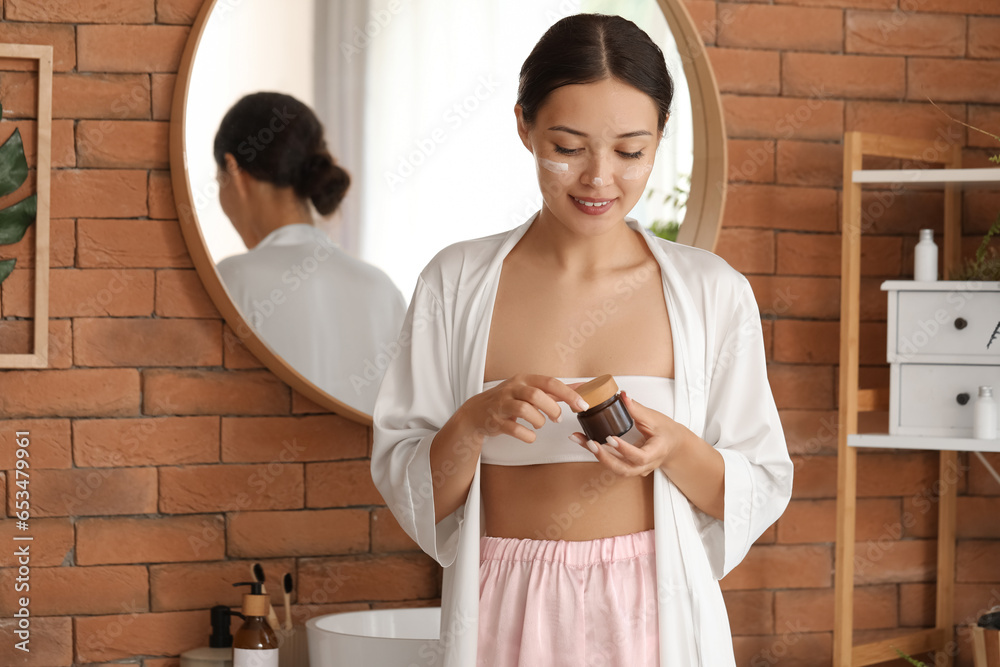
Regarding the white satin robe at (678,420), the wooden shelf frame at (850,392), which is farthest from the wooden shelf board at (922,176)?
the white satin robe at (678,420)

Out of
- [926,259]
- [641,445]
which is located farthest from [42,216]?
[926,259]

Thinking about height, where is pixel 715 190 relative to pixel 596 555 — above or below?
above

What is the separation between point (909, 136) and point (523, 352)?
1.11 metres

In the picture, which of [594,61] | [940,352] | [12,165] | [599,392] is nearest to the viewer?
[599,392]

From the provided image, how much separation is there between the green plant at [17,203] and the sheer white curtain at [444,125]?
0.51m

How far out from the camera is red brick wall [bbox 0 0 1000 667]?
4.90 ft

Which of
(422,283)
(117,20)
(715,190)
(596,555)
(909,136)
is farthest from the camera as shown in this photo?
(909,136)

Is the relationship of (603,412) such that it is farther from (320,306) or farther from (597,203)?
(320,306)

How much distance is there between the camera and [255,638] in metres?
1.37

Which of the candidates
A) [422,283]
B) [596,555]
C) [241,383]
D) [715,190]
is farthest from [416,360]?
[715,190]

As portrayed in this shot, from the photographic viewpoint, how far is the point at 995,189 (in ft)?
5.84

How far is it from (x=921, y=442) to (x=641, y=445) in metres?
0.82

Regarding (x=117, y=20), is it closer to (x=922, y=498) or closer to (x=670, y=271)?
(x=670, y=271)

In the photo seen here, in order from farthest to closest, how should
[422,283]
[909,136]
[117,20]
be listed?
1. [909,136]
2. [117,20]
3. [422,283]
